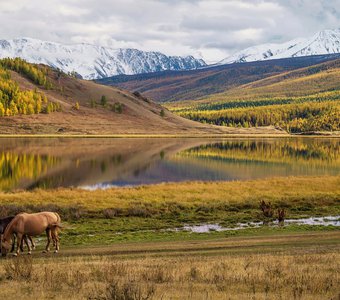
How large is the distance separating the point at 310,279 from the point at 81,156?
97217 millimetres

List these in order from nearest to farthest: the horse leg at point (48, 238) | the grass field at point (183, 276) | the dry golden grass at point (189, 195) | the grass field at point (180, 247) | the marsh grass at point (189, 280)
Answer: the marsh grass at point (189, 280)
the grass field at point (183, 276)
the grass field at point (180, 247)
the horse leg at point (48, 238)
the dry golden grass at point (189, 195)

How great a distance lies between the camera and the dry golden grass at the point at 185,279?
1453 centimetres

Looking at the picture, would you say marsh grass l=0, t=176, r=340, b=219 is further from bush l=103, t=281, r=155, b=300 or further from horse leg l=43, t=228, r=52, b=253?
bush l=103, t=281, r=155, b=300

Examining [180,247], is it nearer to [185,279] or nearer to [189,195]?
[185,279]

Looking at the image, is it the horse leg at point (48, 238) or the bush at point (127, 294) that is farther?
the horse leg at point (48, 238)

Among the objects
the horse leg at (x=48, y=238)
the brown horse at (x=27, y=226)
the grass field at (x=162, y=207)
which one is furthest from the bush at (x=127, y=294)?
the grass field at (x=162, y=207)

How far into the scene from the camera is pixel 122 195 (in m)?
51.0

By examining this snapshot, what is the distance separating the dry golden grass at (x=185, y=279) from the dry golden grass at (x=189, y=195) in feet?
80.3

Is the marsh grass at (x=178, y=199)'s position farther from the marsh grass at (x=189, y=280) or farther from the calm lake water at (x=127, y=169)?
the marsh grass at (x=189, y=280)

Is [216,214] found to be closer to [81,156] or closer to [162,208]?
[162,208]

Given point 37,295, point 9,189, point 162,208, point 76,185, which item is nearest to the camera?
point 37,295

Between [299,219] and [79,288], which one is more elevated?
[79,288]

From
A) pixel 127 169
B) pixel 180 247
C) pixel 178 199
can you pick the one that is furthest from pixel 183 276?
pixel 127 169

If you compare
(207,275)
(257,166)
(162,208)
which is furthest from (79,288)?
(257,166)
